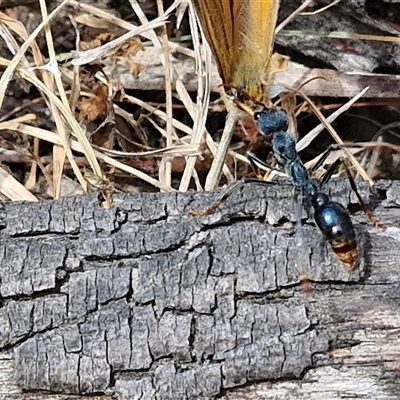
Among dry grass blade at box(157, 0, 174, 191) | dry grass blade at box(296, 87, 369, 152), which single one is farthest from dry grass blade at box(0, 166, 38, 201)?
dry grass blade at box(296, 87, 369, 152)

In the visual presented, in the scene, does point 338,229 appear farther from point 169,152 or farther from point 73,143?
point 73,143

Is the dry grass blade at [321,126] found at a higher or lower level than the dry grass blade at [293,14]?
lower

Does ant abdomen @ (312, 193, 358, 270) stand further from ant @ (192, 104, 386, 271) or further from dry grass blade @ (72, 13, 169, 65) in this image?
dry grass blade @ (72, 13, 169, 65)

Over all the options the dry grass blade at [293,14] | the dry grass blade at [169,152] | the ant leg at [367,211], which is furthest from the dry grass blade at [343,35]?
the ant leg at [367,211]

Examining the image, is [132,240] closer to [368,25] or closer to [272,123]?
[272,123]

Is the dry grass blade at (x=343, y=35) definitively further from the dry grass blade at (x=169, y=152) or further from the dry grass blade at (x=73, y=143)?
the dry grass blade at (x=73, y=143)

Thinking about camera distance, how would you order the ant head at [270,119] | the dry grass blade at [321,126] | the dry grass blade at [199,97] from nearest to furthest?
1. the ant head at [270,119]
2. the dry grass blade at [199,97]
3. the dry grass blade at [321,126]

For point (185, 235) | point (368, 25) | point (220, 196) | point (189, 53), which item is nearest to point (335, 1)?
point (368, 25)
